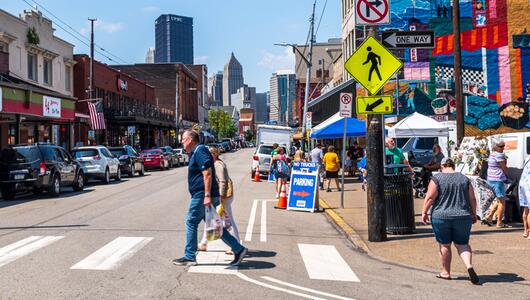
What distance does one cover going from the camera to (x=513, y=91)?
34.7m

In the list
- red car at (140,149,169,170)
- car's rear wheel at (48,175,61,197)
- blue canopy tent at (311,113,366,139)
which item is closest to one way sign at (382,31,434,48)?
blue canopy tent at (311,113,366,139)

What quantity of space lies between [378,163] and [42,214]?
864 centimetres

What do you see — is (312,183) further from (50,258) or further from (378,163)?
(50,258)

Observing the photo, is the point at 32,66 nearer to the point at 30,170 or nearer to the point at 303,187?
the point at 30,170

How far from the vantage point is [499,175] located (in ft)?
37.5

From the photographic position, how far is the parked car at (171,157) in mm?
41000

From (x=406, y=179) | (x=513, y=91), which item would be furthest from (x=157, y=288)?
(x=513, y=91)

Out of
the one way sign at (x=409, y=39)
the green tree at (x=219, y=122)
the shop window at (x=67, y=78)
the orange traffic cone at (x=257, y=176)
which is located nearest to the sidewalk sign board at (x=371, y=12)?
the one way sign at (x=409, y=39)

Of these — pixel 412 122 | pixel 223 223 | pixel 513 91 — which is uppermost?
pixel 513 91

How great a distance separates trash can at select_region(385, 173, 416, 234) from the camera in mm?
10719

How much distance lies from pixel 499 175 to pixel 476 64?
25974 mm

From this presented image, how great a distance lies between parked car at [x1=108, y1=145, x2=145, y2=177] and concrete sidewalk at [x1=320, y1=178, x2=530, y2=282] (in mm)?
19068

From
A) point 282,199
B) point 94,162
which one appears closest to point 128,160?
point 94,162

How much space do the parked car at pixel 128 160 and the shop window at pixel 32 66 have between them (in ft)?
28.1
